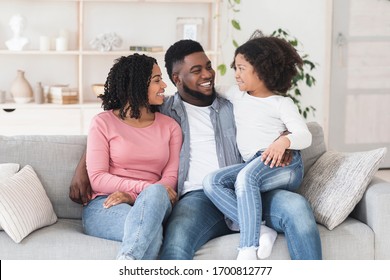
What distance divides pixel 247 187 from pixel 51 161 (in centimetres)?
86

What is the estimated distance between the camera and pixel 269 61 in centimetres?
298

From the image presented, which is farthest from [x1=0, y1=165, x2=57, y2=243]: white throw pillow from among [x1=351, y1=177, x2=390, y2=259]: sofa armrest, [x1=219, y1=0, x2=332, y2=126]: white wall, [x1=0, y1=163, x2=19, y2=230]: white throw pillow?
[x1=219, y1=0, x2=332, y2=126]: white wall

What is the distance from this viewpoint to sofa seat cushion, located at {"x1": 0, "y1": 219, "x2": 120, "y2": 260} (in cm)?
264

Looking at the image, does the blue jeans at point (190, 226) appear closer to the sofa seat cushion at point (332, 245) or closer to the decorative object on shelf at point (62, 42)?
the sofa seat cushion at point (332, 245)

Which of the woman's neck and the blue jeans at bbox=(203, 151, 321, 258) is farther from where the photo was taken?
the woman's neck

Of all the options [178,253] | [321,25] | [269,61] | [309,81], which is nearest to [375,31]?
[321,25]

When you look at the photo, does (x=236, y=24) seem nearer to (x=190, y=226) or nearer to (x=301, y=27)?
(x=301, y=27)

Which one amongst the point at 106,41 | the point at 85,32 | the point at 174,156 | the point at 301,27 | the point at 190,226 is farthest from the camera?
the point at 301,27

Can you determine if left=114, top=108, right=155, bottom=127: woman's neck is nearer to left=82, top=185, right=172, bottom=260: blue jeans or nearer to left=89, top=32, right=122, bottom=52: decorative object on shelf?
left=82, top=185, right=172, bottom=260: blue jeans

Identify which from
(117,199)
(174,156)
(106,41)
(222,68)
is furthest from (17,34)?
(117,199)

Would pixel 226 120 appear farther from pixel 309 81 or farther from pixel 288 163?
pixel 309 81

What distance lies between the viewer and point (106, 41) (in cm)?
532

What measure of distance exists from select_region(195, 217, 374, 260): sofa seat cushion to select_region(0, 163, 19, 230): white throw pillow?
32.4 inches

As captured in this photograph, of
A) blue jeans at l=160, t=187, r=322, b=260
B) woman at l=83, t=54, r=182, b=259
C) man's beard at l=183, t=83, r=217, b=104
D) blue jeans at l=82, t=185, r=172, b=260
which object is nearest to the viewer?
blue jeans at l=82, t=185, r=172, b=260
